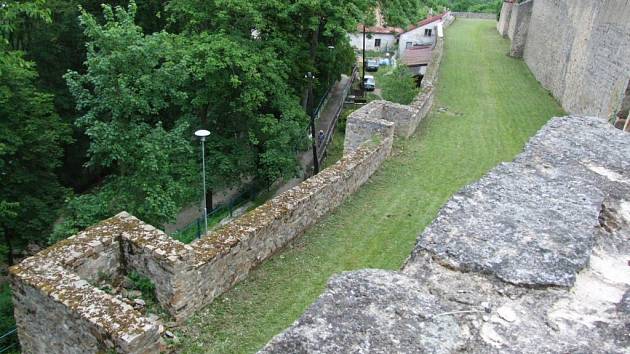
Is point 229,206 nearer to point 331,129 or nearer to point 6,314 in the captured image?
point 6,314

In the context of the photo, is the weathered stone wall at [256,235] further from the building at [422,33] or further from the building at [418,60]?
the building at [422,33]

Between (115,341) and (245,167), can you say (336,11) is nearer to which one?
(245,167)

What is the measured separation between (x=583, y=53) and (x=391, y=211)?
11602 mm

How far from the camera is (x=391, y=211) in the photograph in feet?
37.2

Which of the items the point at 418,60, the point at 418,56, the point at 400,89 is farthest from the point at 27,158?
the point at 418,56

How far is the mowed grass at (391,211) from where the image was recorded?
300 inches

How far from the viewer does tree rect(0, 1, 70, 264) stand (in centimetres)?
1558

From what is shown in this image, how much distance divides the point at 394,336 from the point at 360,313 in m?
0.32

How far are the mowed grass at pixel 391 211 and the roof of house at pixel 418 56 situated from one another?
7.03 meters

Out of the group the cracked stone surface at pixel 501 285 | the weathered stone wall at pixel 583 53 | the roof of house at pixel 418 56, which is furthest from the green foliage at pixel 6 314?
the roof of house at pixel 418 56

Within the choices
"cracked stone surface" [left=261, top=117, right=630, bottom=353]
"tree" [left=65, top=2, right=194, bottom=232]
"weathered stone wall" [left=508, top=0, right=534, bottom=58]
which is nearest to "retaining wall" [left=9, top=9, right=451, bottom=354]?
"cracked stone surface" [left=261, top=117, right=630, bottom=353]

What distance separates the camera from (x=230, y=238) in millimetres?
8117

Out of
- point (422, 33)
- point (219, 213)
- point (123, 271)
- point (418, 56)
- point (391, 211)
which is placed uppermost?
point (422, 33)

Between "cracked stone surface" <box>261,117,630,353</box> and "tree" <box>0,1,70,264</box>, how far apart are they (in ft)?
47.7
